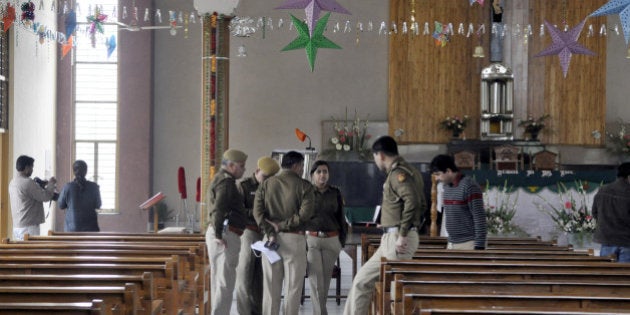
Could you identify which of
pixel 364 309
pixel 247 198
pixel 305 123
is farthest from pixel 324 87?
pixel 364 309

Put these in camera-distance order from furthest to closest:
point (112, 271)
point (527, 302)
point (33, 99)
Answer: point (33, 99), point (112, 271), point (527, 302)

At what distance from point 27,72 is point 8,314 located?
9.48 m

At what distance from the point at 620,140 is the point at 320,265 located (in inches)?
391

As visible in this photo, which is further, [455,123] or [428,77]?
[428,77]

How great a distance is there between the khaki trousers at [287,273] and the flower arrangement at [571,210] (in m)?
4.96

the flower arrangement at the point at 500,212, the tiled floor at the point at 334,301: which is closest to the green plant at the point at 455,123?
the flower arrangement at the point at 500,212

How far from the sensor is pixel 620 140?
16.2 meters

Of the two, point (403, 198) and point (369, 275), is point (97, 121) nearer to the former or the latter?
point (369, 275)

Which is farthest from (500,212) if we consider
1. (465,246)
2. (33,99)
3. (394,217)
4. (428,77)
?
(33,99)

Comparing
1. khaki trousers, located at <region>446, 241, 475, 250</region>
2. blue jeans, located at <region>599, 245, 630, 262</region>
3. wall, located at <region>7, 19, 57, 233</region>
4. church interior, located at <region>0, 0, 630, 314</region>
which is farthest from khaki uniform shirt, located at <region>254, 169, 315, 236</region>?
church interior, located at <region>0, 0, 630, 314</region>

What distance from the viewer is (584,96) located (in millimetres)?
16359

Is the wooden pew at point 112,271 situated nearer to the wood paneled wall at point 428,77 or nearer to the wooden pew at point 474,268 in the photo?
the wooden pew at point 474,268

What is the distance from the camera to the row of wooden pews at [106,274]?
4688 mm

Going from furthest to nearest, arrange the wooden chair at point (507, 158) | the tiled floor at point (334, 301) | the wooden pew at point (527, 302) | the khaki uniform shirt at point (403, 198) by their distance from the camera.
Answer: the wooden chair at point (507, 158) < the tiled floor at point (334, 301) < the khaki uniform shirt at point (403, 198) < the wooden pew at point (527, 302)
